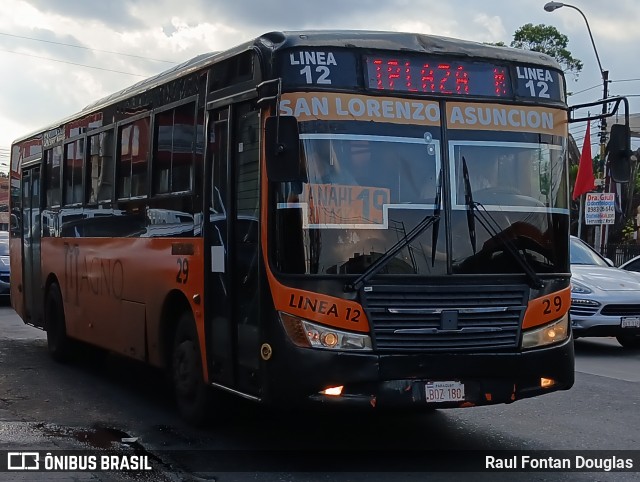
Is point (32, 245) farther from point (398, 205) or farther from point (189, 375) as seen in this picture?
point (398, 205)

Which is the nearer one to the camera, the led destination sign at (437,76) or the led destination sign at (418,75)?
the led destination sign at (418,75)

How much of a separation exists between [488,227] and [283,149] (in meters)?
1.62

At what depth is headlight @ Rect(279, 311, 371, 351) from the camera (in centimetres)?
679

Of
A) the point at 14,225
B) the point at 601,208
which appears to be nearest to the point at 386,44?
the point at 14,225

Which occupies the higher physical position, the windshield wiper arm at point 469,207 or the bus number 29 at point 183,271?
the windshield wiper arm at point 469,207

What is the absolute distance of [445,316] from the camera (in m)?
6.97

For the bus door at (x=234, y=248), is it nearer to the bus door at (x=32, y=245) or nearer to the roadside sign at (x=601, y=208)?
the bus door at (x=32, y=245)

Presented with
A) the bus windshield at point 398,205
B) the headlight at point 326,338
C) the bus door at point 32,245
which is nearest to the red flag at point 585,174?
the bus door at point 32,245

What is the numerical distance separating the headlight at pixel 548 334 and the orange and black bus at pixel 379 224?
0.01 meters

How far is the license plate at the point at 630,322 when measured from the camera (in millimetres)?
14180

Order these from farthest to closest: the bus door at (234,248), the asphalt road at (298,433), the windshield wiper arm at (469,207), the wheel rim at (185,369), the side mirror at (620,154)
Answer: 1. the wheel rim at (185,369)
2. the side mirror at (620,154)
3. the bus door at (234,248)
4. the windshield wiper arm at (469,207)
5. the asphalt road at (298,433)

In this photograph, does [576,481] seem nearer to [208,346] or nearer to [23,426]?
[208,346]

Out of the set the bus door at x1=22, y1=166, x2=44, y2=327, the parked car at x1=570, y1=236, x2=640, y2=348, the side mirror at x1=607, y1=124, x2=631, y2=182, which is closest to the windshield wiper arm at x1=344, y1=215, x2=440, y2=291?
the side mirror at x1=607, y1=124, x2=631, y2=182

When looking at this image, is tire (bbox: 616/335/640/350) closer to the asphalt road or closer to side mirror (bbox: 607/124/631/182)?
the asphalt road
